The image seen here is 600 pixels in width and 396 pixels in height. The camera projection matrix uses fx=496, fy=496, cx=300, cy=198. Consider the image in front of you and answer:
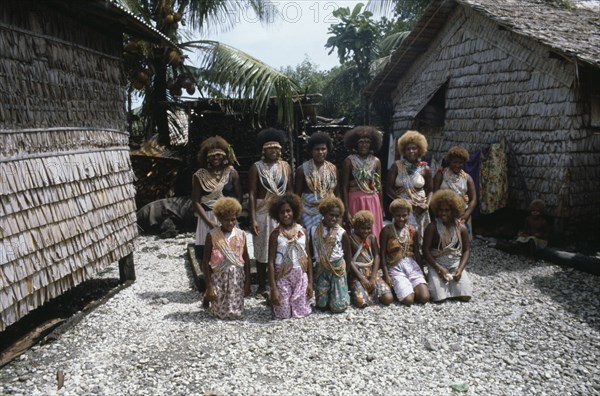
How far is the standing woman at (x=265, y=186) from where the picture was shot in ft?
18.3

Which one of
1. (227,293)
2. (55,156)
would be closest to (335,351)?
(227,293)

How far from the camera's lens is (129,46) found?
33.8ft

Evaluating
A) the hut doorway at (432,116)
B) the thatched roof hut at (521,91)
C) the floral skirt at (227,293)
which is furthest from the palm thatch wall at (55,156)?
the hut doorway at (432,116)

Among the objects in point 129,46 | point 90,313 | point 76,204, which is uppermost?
point 129,46

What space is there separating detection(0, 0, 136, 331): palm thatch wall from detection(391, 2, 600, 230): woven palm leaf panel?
21.2ft

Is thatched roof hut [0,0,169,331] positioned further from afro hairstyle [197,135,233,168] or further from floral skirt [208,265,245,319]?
floral skirt [208,265,245,319]

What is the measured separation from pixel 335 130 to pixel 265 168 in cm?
796

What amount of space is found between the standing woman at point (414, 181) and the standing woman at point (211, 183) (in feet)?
6.39

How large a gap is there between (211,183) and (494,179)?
5.50 meters

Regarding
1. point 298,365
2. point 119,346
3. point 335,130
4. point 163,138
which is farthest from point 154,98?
point 298,365

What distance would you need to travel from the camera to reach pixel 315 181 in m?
5.70

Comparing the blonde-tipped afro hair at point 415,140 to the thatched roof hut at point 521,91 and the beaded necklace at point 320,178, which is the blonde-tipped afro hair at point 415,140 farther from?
the thatched roof hut at point 521,91

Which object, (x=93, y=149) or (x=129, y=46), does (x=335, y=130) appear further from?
(x=93, y=149)

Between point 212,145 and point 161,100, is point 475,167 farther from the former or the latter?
point 161,100
